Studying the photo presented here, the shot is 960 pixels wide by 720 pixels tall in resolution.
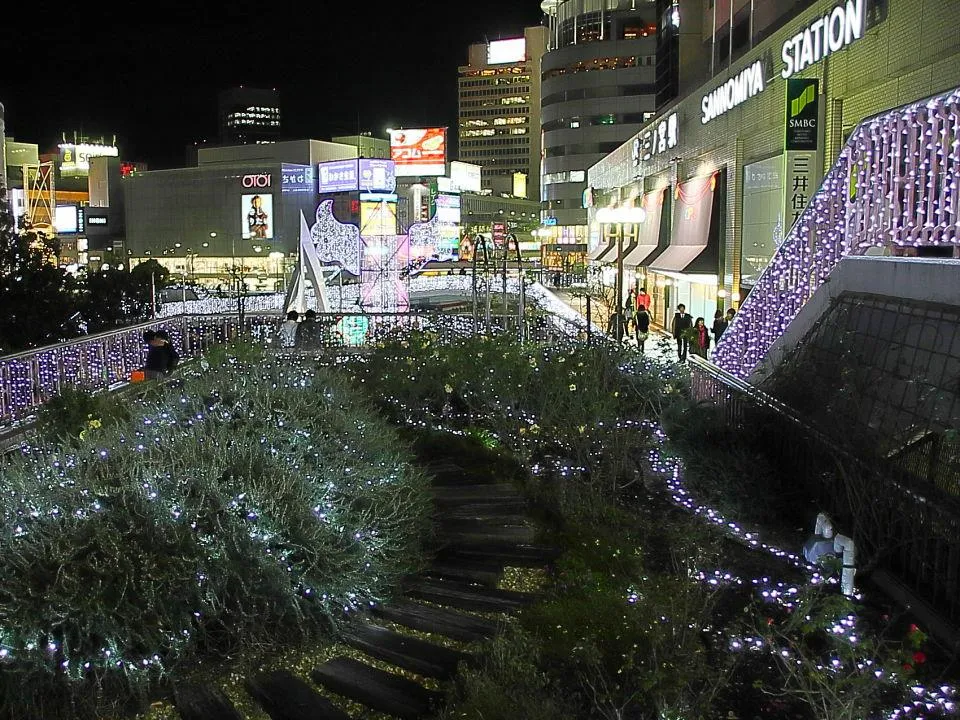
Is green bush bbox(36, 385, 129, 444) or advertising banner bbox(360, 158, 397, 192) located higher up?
advertising banner bbox(360, 158, 397, 192)

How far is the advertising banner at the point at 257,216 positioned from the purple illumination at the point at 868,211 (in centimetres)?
9214

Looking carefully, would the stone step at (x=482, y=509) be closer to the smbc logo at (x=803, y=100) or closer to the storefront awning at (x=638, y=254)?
the smbc logo at (x=803, y=100)

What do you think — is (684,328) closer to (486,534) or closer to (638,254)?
(638,254)

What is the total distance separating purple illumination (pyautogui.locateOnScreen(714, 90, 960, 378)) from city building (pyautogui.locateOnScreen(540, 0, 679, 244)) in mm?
79626

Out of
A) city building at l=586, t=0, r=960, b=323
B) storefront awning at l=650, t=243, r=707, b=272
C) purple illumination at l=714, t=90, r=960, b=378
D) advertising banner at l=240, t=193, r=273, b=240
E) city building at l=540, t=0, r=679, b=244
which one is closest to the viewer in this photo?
purple illumination at l=714, t=90, r=960, b=378

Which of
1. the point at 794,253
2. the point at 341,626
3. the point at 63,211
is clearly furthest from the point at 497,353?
the point at 63,211

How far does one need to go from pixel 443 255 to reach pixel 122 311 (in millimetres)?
74379

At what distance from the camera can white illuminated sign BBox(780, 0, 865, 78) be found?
1686 cm

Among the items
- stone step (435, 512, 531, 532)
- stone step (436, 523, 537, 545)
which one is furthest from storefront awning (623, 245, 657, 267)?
stone step (436, 523, 537, 545)

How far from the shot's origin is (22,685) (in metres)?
5.04

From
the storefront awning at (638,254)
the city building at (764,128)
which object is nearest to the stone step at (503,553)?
the city building at (764,128)

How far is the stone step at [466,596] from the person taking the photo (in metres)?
6.64

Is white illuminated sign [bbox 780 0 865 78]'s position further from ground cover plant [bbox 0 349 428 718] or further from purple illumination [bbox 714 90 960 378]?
ground cover plant [bbox 0 349 428 718]

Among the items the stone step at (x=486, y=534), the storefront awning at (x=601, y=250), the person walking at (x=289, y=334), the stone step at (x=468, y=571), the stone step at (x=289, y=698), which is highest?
the storefront awning at (x=601, y=250)
